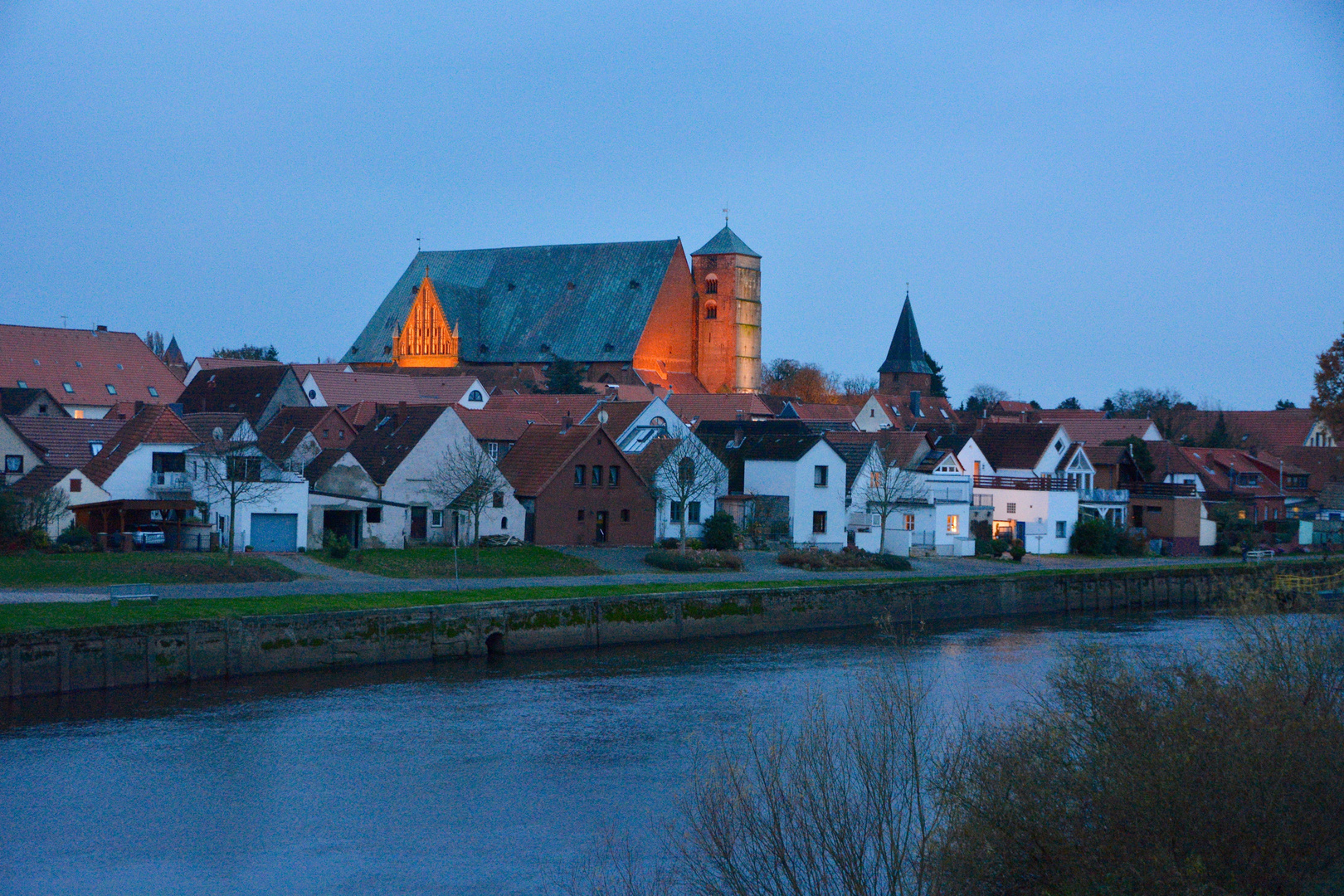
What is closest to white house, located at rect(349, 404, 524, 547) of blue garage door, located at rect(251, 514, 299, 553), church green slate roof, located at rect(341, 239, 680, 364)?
blue garage door, located at rect(251, 514, 299, 553)

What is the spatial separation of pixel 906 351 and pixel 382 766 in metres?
106

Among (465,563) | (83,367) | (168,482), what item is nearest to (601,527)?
(465,563)

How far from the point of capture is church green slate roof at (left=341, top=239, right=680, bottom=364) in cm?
11306

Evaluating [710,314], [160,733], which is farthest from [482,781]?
[710,314]

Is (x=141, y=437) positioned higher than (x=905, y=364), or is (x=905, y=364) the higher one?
(x=905, y=364)

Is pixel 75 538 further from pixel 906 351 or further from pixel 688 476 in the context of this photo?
pixel 906 351

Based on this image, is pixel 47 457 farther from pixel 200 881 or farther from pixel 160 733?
pixel 200 881

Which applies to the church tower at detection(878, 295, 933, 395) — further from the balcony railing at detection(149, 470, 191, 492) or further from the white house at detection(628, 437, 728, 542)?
the balcony railing at detection(149, 470, 191, 492)

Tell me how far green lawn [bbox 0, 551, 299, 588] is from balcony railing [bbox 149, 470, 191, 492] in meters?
4.00

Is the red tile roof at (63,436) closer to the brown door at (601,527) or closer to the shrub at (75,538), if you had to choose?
the shrub at (75,538)

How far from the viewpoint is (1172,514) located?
214 ft

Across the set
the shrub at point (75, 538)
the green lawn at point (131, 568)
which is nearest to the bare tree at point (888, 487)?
the green lawn at point (131, 568)

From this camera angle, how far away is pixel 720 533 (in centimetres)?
4888

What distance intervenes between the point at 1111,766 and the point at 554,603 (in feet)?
74.5
